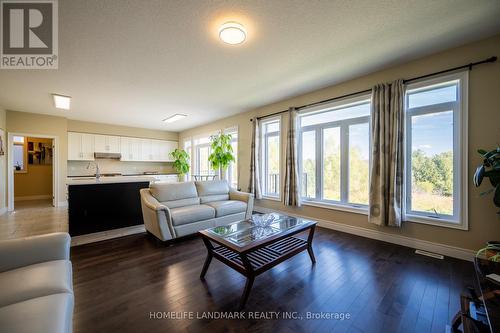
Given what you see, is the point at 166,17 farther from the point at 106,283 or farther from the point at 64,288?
the point at 106,283

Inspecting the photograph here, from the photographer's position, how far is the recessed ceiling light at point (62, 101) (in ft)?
13.2

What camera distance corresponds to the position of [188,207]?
3.29m

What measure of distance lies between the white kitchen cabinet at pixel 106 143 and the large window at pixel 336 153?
20.4 feet

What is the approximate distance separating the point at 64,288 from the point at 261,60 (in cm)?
297

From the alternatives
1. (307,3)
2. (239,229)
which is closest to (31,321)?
(239,229)

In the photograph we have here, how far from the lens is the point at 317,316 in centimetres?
156

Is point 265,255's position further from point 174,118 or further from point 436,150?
point 174,118

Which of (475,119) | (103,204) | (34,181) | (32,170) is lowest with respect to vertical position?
(103,204)

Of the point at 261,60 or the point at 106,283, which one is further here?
the point at 261,60

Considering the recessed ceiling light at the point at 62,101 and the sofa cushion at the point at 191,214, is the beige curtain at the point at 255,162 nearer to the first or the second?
the sofa cushion at the point at 191,214

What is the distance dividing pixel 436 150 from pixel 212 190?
3.64 metres

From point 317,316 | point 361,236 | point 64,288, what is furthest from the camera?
point 361,236

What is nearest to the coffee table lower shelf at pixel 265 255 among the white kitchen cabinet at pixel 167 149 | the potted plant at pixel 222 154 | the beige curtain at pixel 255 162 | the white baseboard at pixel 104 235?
the white baseboard at pixel 104 235

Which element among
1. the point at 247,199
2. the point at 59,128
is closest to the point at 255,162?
the point at 247,199
